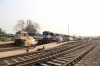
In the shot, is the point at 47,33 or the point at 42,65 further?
the point at 47,33

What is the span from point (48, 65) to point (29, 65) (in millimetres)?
1282

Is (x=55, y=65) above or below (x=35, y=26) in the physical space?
below

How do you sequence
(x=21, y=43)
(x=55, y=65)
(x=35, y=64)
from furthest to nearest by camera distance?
(x=21, y=43)
(x=35, y=64)
(x=55, y=65)

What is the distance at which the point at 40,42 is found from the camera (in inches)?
1267

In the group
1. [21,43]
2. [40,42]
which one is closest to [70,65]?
[21,43]

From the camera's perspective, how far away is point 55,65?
739cm

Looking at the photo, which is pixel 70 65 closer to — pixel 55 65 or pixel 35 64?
pixel 55 65

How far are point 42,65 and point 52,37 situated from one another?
2854 cm

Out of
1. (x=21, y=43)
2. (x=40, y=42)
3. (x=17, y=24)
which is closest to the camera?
(x=21, y=43)

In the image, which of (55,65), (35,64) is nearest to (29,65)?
(35,64)

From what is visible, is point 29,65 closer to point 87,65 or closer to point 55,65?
point 55,65

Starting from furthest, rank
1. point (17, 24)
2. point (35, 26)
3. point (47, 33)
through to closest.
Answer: point (35, 26), point (17, 24), point (47, 33)

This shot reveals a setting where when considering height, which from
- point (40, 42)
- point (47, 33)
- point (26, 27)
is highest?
point (26, 27)

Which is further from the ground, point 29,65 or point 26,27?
point 26,27
